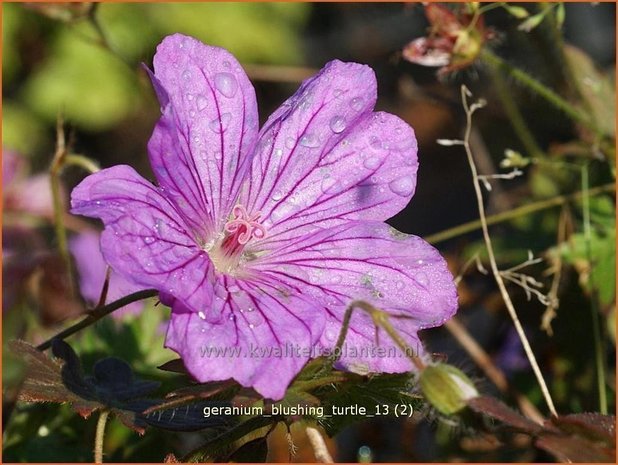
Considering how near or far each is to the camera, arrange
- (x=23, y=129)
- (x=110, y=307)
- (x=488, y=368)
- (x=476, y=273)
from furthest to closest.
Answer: (x=23, y=129), (x=476, y=273), (x=488, y=368), (x=110, y=307)

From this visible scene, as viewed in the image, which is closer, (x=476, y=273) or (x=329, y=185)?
(x=329, y=185)

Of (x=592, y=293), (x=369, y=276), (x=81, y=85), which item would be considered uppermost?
(x=369, y=276)

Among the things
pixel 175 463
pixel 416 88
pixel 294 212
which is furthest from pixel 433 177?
pixel 175 463

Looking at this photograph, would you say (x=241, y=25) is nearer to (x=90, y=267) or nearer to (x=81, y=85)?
(x=81, y=85)

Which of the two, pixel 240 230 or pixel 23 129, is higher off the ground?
pixel 240 230

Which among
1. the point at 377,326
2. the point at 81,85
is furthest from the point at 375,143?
the point at 81,85
